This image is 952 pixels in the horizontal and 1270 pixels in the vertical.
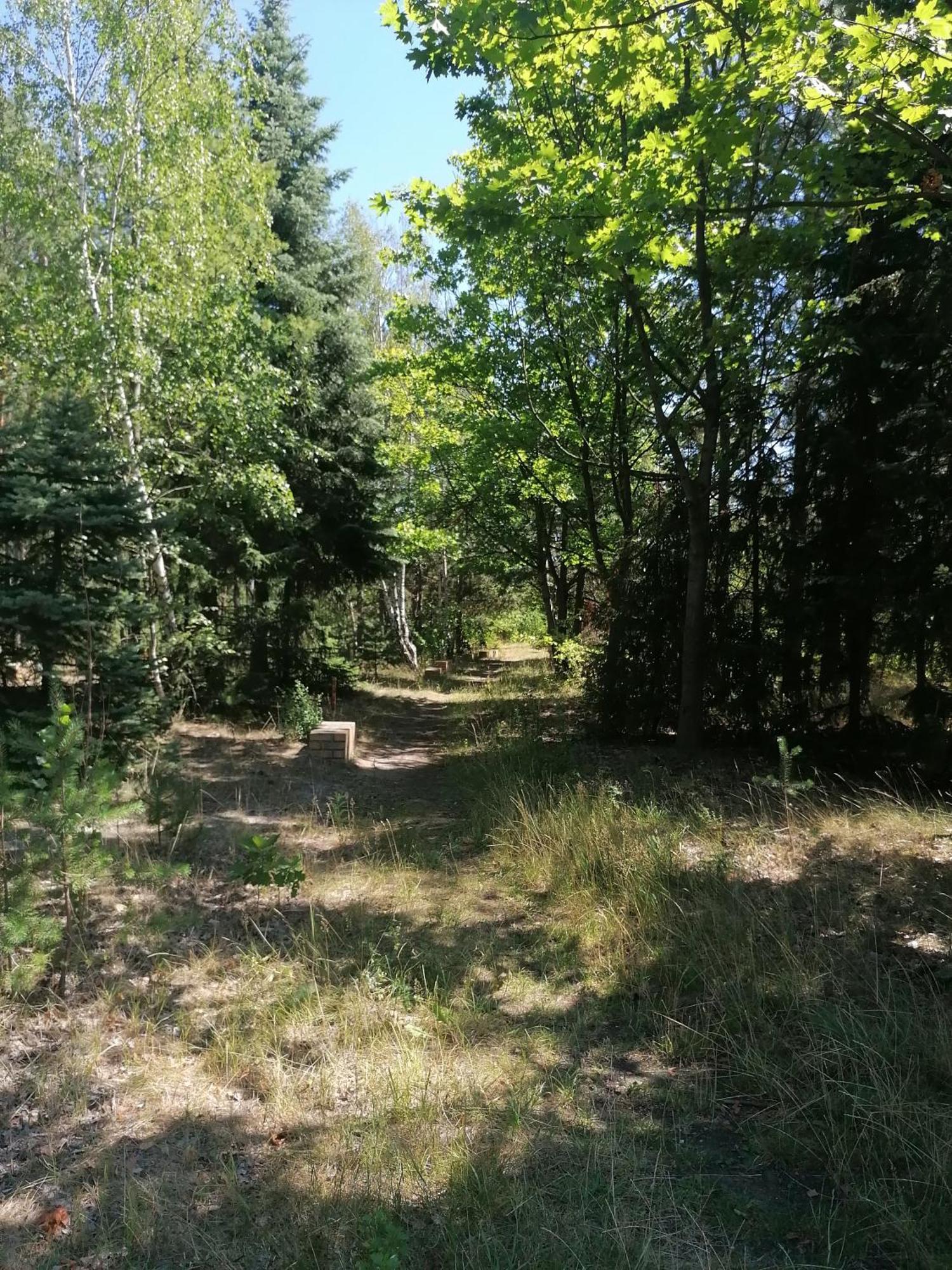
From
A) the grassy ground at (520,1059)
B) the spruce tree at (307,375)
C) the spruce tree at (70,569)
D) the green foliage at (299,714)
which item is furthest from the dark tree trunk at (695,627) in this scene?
the spruce tree at (307,375)

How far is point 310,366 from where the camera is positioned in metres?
13.0

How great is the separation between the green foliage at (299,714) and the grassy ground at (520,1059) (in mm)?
4632

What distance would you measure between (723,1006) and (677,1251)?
1357 mm

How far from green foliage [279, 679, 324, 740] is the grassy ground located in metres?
4.63

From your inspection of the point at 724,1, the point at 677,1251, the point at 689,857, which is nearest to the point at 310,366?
the point at 724,1

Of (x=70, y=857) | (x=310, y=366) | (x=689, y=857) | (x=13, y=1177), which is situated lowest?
(x=13, y=1177)

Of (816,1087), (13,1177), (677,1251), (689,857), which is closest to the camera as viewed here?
(677,1251)

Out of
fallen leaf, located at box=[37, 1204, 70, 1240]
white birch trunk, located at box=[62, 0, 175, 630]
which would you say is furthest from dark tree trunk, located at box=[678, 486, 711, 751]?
fallen leaf, located at box=[37, 1204, 70, 1240]

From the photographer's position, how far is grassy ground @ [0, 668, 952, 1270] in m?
2.45

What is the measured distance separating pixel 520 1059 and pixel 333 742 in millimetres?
6744

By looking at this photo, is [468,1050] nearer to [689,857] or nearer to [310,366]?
[689,857]

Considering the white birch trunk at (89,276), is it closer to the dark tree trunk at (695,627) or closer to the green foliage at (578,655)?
the green foliage at (578,655)

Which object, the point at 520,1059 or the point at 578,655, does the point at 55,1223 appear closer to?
the point at 520,1059

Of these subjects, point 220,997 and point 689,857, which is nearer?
point 220,997
